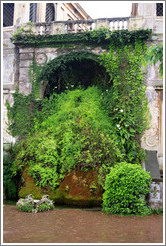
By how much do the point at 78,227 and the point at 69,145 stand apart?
3.94m

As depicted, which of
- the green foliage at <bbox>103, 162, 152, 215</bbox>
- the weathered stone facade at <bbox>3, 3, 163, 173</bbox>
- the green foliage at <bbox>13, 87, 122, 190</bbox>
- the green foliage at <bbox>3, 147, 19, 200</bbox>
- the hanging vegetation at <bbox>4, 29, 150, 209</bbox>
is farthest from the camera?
the weathered stone facade at <bbox>3, 3, 163, 173</bbox>

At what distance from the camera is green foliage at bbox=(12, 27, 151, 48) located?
12.1 meters

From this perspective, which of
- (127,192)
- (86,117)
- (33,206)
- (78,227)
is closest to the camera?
(78,227)

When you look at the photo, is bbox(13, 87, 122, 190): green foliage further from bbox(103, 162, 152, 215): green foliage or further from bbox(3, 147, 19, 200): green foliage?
bbox(103, 162, 152, 215): green foliage

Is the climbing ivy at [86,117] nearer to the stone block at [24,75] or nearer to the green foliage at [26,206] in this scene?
the stone block at [24,75]

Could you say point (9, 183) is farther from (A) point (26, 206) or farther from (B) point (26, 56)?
(B) point (26, 56)

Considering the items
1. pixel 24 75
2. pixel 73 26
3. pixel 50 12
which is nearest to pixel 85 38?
pixel 73 26

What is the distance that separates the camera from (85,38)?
40.7ft

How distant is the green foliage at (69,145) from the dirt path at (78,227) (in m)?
1.80

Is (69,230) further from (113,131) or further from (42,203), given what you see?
(113,131)

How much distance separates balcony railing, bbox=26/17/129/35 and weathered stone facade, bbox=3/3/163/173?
5 centimetres

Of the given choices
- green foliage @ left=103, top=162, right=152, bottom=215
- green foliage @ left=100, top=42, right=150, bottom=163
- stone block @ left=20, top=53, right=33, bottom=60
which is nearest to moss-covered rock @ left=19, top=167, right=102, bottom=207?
green foliage @ left=103, top=162, right=152, bottom=215

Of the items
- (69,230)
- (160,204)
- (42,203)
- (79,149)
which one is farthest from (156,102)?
(69,230)

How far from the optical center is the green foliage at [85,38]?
1207 cm
